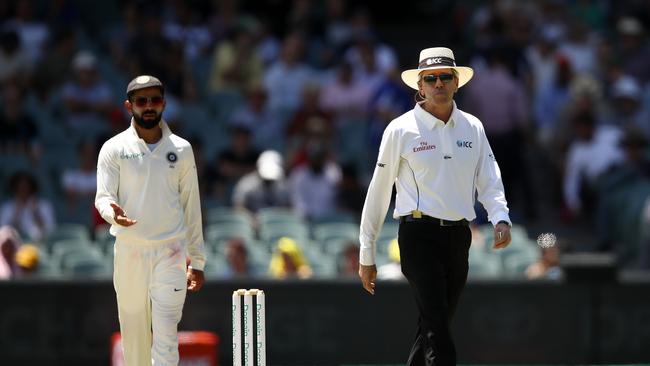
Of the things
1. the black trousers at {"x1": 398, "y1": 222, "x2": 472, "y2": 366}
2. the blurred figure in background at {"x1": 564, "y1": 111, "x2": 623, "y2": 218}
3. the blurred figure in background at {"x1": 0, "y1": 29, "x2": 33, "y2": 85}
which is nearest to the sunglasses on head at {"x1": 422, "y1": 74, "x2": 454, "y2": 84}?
the black trousers at {"x1": 398, "y1": 222, "x2": 472, "y2": 366}

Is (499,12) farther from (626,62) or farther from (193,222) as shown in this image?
(193,222)

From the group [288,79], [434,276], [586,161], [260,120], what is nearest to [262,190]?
[260,120]

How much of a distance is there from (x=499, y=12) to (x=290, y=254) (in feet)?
20.7

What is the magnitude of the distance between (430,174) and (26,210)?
24.1ft

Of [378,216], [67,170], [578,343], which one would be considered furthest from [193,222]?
[67,170]

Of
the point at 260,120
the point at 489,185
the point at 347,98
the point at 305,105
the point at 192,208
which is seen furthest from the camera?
the point at 347,98

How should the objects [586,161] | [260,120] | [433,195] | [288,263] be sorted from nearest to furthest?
[433,195] → [288,263] → [586,161] → [260,120]

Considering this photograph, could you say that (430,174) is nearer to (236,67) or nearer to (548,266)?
(548,266)

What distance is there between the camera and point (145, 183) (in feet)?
26.8

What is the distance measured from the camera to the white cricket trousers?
26.7 ft

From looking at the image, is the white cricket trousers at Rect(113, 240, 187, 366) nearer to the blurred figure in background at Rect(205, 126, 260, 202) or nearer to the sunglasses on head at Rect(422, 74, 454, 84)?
the sunglasses on head at Rect(422, 74, 454, 84)

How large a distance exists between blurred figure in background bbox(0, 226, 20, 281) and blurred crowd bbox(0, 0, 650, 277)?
0.22 meters

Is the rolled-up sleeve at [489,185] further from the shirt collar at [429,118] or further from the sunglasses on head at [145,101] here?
the sunglasses on head at [145,101]

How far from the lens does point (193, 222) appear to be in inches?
330
